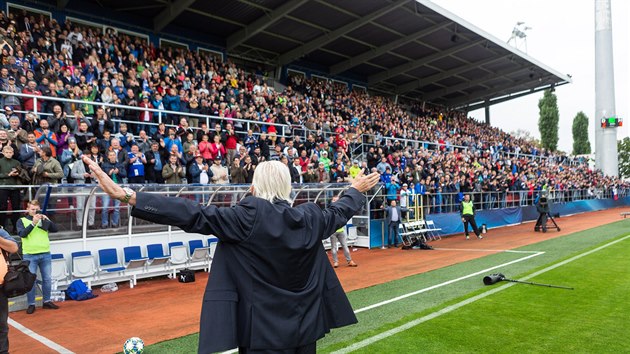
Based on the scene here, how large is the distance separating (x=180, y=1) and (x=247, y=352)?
22452 millimetres

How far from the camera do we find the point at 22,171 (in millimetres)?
10055

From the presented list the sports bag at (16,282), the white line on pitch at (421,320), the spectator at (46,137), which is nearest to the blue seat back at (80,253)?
the spectator at (46,137)

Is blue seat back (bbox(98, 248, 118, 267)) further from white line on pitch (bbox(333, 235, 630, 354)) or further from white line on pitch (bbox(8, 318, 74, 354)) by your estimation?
white line on pitch (bbox(333, 235, 630, 354))

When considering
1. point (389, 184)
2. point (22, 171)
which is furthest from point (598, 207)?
point (22, 171)

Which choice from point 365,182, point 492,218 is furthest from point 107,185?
point 492,218

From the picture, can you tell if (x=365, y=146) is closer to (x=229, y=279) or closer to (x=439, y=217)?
(x=439, y=217)

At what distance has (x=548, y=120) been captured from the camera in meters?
76.8

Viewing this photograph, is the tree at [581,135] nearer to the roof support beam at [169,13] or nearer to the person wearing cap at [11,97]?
the roof support beam at [169,13]

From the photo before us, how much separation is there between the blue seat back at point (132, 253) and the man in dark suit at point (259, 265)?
982cm

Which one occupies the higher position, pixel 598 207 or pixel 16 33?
pixel 16 33

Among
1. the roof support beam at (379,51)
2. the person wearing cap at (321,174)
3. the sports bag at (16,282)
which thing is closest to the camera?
the sports bag at (16,282)

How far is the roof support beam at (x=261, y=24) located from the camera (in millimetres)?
22812

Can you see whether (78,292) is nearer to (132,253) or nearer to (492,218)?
(132,253)

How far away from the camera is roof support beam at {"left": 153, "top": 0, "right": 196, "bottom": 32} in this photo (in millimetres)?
21786
